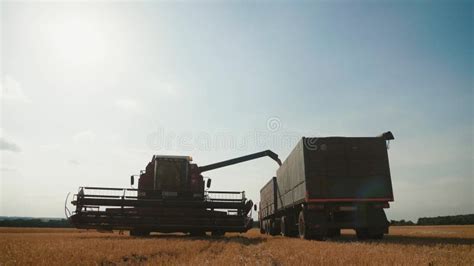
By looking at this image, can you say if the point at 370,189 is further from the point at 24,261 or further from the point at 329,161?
the point at 24,261

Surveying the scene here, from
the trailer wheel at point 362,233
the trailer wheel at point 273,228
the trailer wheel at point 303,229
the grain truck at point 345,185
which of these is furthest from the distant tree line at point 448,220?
the trailer wheel at point 303,229

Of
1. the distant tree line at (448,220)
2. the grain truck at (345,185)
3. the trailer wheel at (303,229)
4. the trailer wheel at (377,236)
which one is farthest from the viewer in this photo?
the distant tree line at (448,220)

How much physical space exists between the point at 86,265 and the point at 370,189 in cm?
1091

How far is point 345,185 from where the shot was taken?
45.9ft

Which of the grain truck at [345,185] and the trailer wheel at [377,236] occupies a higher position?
the grain truck at [345,185]

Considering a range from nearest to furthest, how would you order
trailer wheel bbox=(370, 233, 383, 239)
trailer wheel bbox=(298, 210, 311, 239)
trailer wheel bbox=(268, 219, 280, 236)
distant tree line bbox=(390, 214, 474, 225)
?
trailer wheel bbox=(370, 233, 383, 239)
trailer wheel bbox=(298, 210, 311, 239)
trailer wheel bbox=(268, 219, 280, 236)
distant tree line bbox=(390, 214, 474, 225)

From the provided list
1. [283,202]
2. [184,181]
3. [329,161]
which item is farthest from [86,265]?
[283,202]

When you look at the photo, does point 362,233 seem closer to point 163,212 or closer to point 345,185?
point 345,185

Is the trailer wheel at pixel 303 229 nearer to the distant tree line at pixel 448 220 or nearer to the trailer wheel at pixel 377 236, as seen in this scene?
the trailer wheel at pixel 377 236

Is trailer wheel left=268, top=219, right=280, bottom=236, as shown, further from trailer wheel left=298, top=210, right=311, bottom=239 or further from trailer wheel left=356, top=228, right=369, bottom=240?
trailer wheel left=356, top=228, right=369, bottom=240

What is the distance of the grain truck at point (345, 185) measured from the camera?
13795mm

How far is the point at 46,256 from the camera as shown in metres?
6.98

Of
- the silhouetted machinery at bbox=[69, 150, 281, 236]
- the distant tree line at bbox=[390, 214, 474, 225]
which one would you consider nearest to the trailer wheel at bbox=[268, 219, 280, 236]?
the silhouetted machinery at bbox=[69, 150, 281, 236]

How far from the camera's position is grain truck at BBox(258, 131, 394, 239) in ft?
45.3
